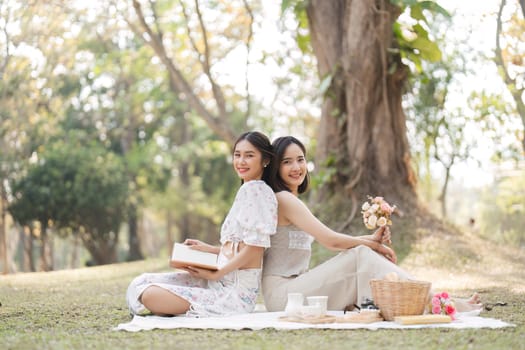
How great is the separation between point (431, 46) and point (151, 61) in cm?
1291

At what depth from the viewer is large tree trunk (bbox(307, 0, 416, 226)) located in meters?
7.96

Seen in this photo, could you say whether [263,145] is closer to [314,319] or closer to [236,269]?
[236,269]

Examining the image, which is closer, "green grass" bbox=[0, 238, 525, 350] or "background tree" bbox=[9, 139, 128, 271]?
→ "green grass" bbox=[0, 238, 525, 350]

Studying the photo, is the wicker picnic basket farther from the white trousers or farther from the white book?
the white book

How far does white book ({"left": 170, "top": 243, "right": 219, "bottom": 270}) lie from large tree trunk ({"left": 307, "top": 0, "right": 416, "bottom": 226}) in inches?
161

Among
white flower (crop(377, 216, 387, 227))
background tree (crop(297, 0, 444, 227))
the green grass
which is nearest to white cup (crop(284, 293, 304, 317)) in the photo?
the green grass

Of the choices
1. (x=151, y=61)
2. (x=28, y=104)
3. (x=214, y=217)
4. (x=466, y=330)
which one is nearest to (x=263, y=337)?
(x=466, y=330)

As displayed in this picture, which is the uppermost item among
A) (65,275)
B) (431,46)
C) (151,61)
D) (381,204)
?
(151,61)

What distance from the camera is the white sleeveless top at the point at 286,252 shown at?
→ 4094 mm

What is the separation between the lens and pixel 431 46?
7.83 meters

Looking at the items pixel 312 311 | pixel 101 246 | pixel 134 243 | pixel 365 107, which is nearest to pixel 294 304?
pixel 312 311

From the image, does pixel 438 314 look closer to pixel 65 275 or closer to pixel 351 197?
pixel 351 197

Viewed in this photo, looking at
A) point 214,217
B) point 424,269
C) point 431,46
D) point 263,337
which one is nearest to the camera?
point 263,337

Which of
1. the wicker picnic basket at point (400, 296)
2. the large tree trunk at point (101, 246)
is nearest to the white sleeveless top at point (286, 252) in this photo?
the wicker picnic basket at point (400, 296)
